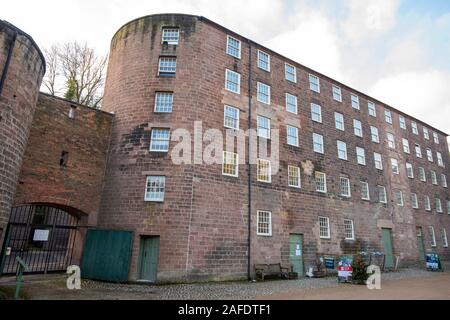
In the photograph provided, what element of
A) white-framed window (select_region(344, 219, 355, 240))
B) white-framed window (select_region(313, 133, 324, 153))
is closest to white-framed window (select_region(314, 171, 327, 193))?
white-framed window (select_region(313, 133, 324, 153))

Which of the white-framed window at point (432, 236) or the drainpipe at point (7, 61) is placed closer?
the drainpipe at point (7, 61)

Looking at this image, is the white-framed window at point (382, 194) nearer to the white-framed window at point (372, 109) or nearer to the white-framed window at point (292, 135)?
the white-framed window at point (372, 109)

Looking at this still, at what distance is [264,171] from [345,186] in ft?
27.1

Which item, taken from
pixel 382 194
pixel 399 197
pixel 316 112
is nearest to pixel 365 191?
pixel 382 194

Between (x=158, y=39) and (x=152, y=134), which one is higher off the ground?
(x=158, y=39)

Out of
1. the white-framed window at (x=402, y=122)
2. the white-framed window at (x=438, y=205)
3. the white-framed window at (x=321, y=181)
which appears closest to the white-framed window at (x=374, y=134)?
the white-framed window at (x=402, y=122)

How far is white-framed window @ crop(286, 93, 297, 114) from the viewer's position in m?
21.5

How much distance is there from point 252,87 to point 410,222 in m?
19.7

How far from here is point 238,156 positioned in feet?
57.3

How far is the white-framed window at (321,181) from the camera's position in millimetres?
21000

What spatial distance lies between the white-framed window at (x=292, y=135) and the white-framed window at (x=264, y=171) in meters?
2.79

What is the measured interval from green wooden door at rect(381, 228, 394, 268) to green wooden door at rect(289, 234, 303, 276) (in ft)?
31.2

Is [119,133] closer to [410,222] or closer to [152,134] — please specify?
[152,134]
